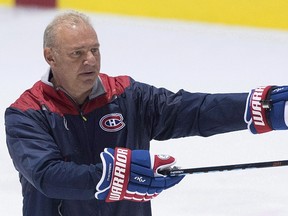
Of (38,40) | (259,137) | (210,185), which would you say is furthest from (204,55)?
(210,185)

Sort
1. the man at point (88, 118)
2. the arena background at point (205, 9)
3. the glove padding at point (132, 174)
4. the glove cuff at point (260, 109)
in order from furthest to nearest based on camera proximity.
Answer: the arena background at point (205, 9), the glove cuff at point (260, 109), the man at point (88, 118), the glove padding at point (132, 174)

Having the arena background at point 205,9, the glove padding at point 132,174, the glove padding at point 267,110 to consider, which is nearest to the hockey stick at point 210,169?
the glove padding at point 132,174

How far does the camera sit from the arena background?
21.2 ft

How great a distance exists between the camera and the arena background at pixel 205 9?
645 centimetres

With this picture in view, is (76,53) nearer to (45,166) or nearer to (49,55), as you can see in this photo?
(49,55)

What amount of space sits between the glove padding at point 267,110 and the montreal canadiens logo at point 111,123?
0.36 metres

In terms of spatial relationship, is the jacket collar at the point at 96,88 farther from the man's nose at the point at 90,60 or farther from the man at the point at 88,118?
the man's nose at the point at 90,60

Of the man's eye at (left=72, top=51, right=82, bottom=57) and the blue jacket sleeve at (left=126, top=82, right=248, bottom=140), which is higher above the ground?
the man's eye at (left=72, top=51, right=82, bottom=57)

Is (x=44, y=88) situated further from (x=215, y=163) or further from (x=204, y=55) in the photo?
(x=204, y=55)

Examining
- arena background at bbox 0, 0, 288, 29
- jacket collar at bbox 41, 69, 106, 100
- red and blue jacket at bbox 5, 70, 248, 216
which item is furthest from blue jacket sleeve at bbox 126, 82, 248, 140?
arena background at bbox 0, 0, 288, 29

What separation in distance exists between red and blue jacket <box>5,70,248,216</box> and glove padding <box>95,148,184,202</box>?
17cm

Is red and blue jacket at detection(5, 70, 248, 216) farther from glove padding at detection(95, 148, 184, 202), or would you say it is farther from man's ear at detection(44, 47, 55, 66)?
glove padding at detection(95, 148, 184, 202)

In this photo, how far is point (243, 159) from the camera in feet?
13.9

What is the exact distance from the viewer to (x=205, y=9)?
6.74 metres
